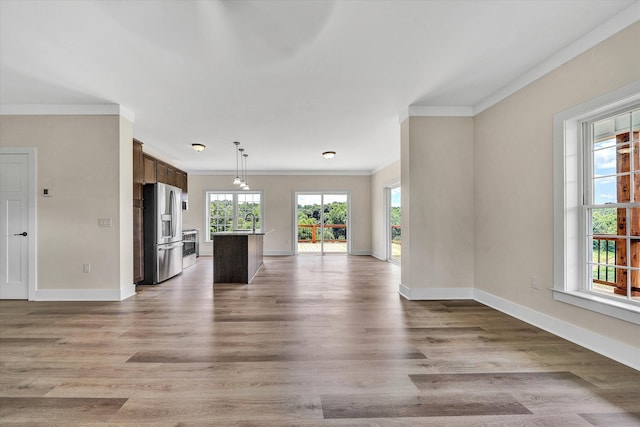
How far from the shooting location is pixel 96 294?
13.0ft

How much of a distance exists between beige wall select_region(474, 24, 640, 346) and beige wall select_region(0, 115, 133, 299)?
4.92 m

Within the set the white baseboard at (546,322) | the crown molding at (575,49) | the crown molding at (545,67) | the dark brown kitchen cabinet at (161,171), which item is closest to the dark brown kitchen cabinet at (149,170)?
the dark brown kitchen cabinet at (161,171)

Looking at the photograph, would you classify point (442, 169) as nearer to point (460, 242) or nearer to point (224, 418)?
point (460, 242)

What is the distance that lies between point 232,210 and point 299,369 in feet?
24.8

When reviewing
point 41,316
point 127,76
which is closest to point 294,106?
point 127,76

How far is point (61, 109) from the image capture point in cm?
395

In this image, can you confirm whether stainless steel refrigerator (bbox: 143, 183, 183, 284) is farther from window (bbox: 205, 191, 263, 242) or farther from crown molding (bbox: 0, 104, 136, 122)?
window (bbox: 205, 191, 263, 242)

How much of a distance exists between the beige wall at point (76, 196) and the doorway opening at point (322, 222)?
5550 millimetres

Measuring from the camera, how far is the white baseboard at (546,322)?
86.0 inches

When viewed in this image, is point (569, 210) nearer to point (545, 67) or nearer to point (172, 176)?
point (545, 67)

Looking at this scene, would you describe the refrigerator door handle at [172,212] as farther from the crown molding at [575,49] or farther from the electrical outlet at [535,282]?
the electrical outlet at [535,282]

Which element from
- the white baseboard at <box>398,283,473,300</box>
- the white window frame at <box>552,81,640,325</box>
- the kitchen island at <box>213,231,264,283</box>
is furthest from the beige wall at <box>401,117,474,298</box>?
the kitchen island at <box>213,231,264,283</box>

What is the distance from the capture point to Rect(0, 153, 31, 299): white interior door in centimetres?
397

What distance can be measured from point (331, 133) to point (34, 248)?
4.65 meters
